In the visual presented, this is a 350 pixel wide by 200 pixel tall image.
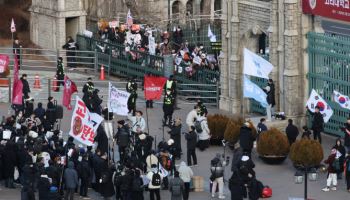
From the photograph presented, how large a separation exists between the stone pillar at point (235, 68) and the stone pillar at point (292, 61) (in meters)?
3.12

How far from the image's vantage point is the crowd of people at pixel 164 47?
205ft

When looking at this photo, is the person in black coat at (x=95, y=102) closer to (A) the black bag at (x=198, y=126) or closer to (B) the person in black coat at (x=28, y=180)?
(A) the black bag at (x=198, y=126)

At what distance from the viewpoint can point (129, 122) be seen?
54000 mm

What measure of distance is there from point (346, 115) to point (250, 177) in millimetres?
8632

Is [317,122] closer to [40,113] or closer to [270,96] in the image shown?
[270,96]

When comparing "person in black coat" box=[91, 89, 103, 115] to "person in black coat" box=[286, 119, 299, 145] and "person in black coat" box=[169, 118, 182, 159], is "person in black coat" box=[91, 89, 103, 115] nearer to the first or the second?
"person in black coat" box=[169, 118, 182, 159]

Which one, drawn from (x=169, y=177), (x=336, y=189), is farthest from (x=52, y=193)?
(x=336, y=189)

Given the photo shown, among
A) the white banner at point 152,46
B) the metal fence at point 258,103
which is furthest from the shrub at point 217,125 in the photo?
the white banner at point 152,46

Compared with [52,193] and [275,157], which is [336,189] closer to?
[275,157]

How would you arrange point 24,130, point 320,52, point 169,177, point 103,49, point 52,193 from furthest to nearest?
point 103,49 → point 320,52 → point 24,130 → point 169,177 → point 52,193

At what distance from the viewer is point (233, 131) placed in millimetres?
51656

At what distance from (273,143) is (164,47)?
1668 cm

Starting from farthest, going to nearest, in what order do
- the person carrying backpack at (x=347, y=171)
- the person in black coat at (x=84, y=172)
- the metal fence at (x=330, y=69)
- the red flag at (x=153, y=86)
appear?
the red flag at (x=153, y=86), the metal fence at (x=330, y=69), the person in black coat at (x=84, y=172), the person carrying backpack at (x=347, y=171)

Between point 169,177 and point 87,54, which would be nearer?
point 169,177
